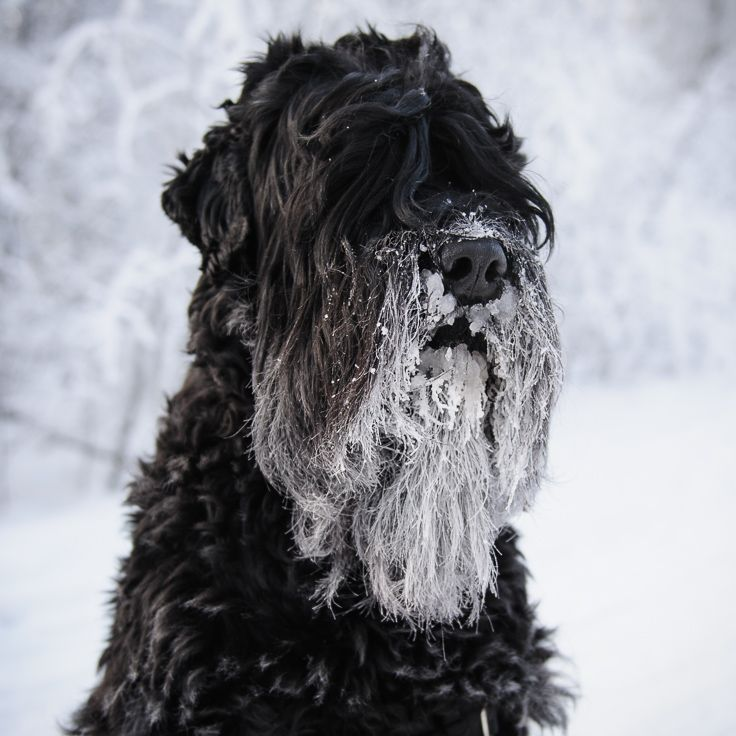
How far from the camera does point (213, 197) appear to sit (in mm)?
2541

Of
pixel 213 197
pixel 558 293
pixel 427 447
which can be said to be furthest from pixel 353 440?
pixel 558 293

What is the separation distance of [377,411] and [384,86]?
3.69 feet

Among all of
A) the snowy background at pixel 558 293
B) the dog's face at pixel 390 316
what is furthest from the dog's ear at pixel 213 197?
the snowy background at pixel 558 293

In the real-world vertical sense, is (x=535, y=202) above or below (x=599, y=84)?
below

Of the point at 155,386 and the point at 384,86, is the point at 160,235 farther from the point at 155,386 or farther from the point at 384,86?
the point at 384,86

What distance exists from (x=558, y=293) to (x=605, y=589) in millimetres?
3245

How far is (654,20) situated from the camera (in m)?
13.4

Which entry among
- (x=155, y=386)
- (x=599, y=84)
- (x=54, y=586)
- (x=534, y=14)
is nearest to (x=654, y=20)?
(x=599, y=84)

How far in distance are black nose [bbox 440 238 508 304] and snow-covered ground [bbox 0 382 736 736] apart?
705 mm

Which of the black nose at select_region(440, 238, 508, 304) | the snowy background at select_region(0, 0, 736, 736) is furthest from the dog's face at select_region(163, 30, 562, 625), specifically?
the snowy background at select_region(0, 0, 736, 736)

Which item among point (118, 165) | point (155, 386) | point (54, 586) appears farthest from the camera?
point (155, 386)

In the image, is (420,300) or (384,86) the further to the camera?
(384,86)

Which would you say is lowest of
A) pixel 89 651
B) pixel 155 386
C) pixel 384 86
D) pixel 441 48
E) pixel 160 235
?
pixel 89 651

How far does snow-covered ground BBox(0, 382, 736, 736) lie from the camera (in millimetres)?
3945
